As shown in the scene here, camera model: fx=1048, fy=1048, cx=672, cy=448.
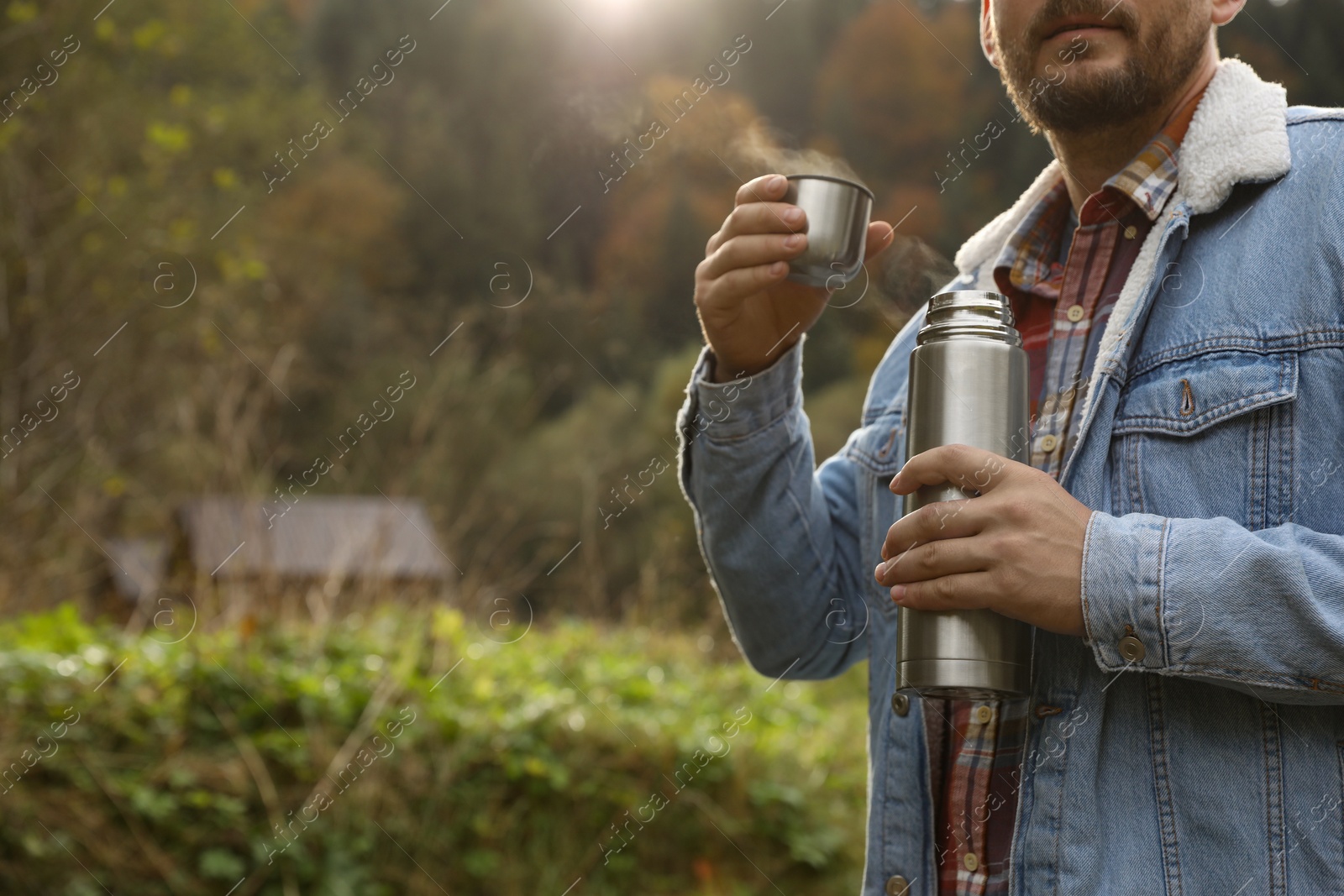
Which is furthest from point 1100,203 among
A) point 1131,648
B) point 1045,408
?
point 1131,648

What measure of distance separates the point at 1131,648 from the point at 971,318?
39 cm

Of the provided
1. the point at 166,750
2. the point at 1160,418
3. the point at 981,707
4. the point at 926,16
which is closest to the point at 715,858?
the point at 166,750

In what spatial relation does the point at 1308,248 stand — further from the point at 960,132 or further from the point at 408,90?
the point at 408,90

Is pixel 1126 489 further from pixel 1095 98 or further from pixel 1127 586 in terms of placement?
pixel 1095 98

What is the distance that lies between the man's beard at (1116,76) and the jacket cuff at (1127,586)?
567 millimetres

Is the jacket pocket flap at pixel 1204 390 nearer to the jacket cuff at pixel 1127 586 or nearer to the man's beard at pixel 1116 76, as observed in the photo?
the jacket cuff at pixel 1127 586

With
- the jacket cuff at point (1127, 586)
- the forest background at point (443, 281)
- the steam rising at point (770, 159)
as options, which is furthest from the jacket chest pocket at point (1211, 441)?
the steam rising at point (770, 159)

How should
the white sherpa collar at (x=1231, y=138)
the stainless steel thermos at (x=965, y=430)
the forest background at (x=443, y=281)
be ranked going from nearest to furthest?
the stainless steel thermos at (x=965, y=430) → the white sherpa collar at (x=1231, y=138) → the forest background at (x=443, y=281)

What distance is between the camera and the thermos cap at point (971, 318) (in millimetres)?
1165

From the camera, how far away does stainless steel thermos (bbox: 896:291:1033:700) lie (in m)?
1.08

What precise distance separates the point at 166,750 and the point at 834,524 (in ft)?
9.28

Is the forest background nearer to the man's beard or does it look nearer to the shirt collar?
the shirt collar

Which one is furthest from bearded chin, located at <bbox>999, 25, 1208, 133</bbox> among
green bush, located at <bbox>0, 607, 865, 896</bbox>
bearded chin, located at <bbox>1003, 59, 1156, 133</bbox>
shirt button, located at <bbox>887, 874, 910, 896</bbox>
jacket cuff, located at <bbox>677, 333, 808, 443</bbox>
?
green bush, located at <bbox>0, 607, 865, 896</bbox>

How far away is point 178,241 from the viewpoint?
910 centimetres
